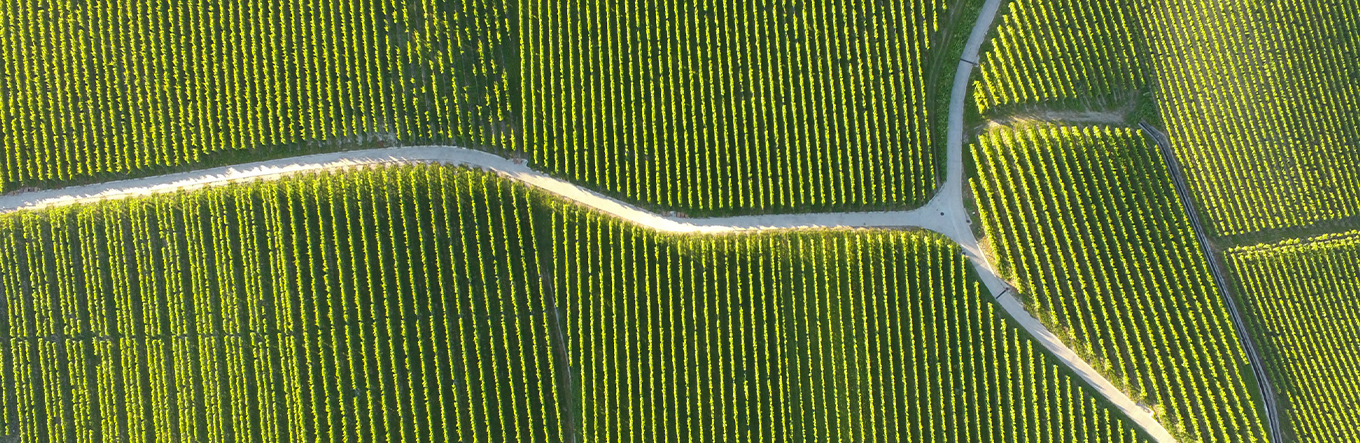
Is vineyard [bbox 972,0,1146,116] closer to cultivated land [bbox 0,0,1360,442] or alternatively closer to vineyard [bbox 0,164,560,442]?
cultivated land [bbox 0,0,1360,442]

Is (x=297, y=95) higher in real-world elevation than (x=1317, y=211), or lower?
higher

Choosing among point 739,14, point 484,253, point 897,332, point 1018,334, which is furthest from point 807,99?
point 484,253

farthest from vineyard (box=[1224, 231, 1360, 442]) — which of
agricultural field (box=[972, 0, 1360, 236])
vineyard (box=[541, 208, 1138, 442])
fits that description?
vineyard (box=[541, 208, 1138, 442])

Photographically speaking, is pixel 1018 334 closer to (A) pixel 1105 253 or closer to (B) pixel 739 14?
(A) pixel 1105 253

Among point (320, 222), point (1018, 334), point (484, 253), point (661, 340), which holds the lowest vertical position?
point (1018, 334)

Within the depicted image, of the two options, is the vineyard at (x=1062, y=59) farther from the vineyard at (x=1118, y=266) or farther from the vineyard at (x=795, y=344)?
the vineyard at (x=795, y=344)

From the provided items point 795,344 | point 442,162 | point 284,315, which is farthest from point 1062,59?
point 284,315
